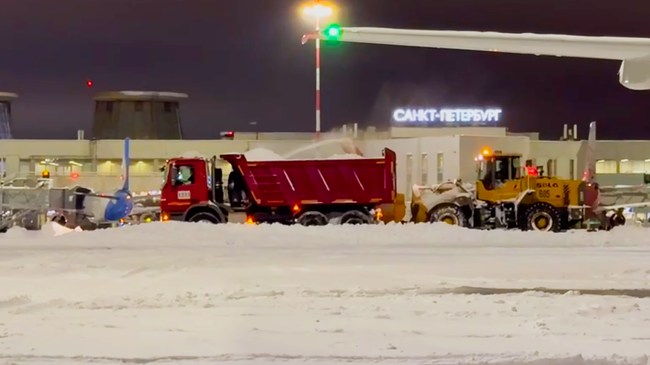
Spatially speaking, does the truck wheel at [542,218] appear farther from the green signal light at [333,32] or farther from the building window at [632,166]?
the building window at [632,166]

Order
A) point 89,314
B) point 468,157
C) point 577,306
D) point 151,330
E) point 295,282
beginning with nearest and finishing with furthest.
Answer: point 151,330 < point 89,314 < point 577,306 < point 295,282 < point 468,157

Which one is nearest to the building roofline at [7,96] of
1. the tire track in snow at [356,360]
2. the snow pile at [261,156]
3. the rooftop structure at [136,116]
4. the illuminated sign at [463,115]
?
the rooftop structure at [136,116]

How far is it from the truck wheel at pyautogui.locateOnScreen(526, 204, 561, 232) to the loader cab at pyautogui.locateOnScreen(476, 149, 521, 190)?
1270 millimetres

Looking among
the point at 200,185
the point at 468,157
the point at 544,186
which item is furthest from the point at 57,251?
the point at 468,157

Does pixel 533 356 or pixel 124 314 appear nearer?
pixel 533 356

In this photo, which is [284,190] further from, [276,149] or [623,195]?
[276,149]

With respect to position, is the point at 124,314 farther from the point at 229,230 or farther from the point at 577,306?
the point at 229,230

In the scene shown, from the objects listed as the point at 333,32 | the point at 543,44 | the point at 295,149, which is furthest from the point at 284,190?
the point at 295,149

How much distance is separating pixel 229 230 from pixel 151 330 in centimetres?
1060

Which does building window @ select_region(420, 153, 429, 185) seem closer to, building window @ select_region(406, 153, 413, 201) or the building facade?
the building facade

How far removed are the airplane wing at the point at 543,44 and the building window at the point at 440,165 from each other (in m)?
31.7

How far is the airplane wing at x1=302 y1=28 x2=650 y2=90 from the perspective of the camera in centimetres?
529

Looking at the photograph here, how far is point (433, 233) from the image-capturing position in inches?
768

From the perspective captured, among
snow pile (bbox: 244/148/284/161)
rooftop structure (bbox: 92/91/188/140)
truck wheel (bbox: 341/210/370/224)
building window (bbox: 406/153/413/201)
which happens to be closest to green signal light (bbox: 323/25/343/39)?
truck wheel (bbox: 341/210/370/224)
